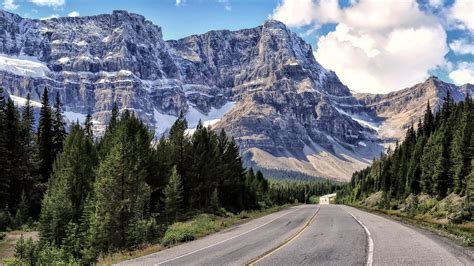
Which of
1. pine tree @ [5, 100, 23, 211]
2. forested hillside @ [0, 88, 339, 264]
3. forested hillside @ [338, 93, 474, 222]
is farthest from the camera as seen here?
pine tree @ [5, 100, 23, 211]

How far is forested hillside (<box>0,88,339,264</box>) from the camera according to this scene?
31.2m

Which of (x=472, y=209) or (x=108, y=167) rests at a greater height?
(x=108, y=167)

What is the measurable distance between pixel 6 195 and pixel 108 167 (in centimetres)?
3328

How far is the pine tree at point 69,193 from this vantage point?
130ft

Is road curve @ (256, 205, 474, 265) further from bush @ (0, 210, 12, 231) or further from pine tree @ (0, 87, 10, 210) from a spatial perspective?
pine tree @ (0, 87, 10, 210)

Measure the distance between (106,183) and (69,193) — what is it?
12637mm

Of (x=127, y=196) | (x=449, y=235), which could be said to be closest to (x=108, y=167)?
(x=127, y=196)

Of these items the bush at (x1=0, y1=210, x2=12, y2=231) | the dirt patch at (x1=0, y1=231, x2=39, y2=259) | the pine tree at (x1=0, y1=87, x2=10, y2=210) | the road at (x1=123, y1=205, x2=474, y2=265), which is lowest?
the dirt patch at (x1=0, y1=231, x2=39, y2=259)

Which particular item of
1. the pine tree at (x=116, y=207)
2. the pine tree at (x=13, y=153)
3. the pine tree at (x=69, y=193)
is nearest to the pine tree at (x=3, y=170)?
the pine tree at (x=13, y=153)

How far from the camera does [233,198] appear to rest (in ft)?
226

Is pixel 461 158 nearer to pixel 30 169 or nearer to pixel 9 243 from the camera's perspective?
pixel 9 243

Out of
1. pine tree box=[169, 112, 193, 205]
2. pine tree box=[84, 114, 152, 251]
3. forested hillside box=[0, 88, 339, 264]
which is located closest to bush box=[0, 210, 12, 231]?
forested hillside box=[0, 88, 339, 264]

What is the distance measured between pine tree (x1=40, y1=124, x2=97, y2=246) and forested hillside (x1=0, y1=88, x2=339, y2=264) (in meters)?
0.09

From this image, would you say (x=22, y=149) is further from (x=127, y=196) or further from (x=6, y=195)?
(x=127, y=196)
